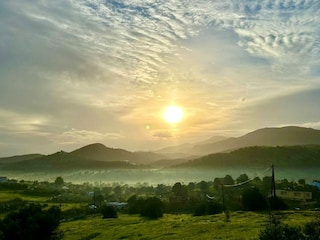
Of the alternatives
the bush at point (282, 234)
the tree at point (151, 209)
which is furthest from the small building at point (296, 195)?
the bush at point (282, 234)

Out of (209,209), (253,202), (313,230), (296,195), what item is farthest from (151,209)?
(313,230)

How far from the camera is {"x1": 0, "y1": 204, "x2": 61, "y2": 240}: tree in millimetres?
56531

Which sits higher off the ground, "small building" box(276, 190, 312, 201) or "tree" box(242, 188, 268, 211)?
"small building" box(276, 190, 312, 201)

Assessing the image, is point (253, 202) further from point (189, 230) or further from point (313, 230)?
point (313, 230)

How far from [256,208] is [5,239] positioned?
Answer: 2246 inches

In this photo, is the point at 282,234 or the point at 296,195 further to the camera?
the point at 296,195

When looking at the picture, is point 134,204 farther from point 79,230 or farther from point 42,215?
point 42,215

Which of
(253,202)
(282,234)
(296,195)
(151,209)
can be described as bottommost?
(282,234)

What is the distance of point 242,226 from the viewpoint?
186ft

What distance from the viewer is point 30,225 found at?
186 feet

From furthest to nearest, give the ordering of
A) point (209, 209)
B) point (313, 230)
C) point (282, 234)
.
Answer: point (209, 209)
point (313, 230)
point (282, 234)

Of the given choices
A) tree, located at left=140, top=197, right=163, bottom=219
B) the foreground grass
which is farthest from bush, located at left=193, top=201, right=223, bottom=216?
the foreground grass

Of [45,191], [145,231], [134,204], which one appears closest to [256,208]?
[134,204]

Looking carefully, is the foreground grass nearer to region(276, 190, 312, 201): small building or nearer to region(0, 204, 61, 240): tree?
region(0, 204, 61, 240): tree
